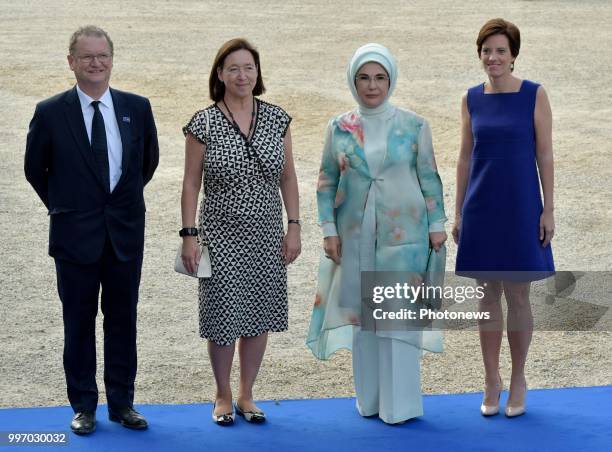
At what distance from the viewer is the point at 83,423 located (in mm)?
5129

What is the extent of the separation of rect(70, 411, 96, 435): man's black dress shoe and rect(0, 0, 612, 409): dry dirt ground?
132 cm

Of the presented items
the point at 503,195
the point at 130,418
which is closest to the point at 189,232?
the point at 130,418

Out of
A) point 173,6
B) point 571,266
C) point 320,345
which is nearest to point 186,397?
point 320,345

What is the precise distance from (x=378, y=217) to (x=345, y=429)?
963mm

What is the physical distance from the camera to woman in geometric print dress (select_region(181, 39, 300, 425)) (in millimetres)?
5090

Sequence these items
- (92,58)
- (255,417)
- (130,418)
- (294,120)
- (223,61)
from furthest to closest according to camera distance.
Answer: (294,120), (255,417), (130,418), (223,61), (92,58)

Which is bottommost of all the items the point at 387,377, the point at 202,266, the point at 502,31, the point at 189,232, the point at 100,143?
the point at 387,377

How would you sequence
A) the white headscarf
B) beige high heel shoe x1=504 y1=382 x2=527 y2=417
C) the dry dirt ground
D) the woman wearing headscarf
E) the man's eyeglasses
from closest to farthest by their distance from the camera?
the man's eyeglasses, the white headscarf, the woman wearing headscarf, beige high heel shoe x1=504 y1=382 x2=527 y2=417, the dry dirt ground

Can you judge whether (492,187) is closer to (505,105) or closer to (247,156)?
(505,105)

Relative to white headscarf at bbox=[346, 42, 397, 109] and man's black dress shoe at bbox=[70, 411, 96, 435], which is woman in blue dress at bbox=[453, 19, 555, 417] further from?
man's black dress shoe at bbox=[70, 411, 96, 435]

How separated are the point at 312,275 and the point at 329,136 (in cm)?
359

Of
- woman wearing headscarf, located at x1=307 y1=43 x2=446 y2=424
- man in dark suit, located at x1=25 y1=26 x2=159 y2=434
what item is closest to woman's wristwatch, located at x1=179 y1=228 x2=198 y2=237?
man in dark suit, located at x1=25 y1=26 x2=159 y2=434

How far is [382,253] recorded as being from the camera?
17.1 feet

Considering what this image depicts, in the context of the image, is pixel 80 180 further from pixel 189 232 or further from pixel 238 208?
pixel 238 208
